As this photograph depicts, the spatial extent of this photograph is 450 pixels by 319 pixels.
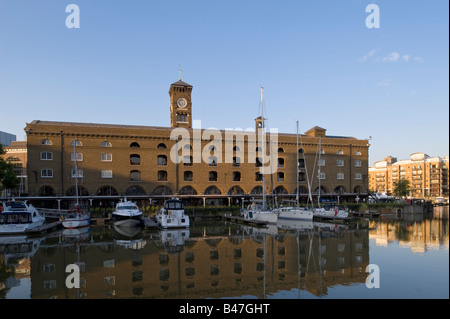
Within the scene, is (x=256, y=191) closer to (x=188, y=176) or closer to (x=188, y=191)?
(x=188, y=191)

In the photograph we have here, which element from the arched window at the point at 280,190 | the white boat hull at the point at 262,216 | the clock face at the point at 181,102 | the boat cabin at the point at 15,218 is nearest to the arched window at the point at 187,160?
the white boat hull at the point at 262,216

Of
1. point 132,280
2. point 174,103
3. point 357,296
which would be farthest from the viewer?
point 174,103

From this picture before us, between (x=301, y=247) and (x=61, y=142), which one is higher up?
(x=61, y=142)

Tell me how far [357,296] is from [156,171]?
41.7m

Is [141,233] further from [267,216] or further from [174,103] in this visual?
[174,103]

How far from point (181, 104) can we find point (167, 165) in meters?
20.1

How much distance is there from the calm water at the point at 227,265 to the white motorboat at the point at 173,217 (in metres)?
3.12

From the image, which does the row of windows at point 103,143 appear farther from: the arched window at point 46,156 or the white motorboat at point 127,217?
the white motorboat at point 127,217

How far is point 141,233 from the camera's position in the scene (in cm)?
3428

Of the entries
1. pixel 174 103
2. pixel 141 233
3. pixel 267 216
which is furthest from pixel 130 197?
pixel 174 103

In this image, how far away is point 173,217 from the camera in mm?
36219

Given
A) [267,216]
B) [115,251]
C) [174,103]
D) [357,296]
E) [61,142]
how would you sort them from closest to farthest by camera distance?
[357,296]
[115,251]
[267,216]
[61,142]
[174,103]

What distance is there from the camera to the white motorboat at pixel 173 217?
118ft
